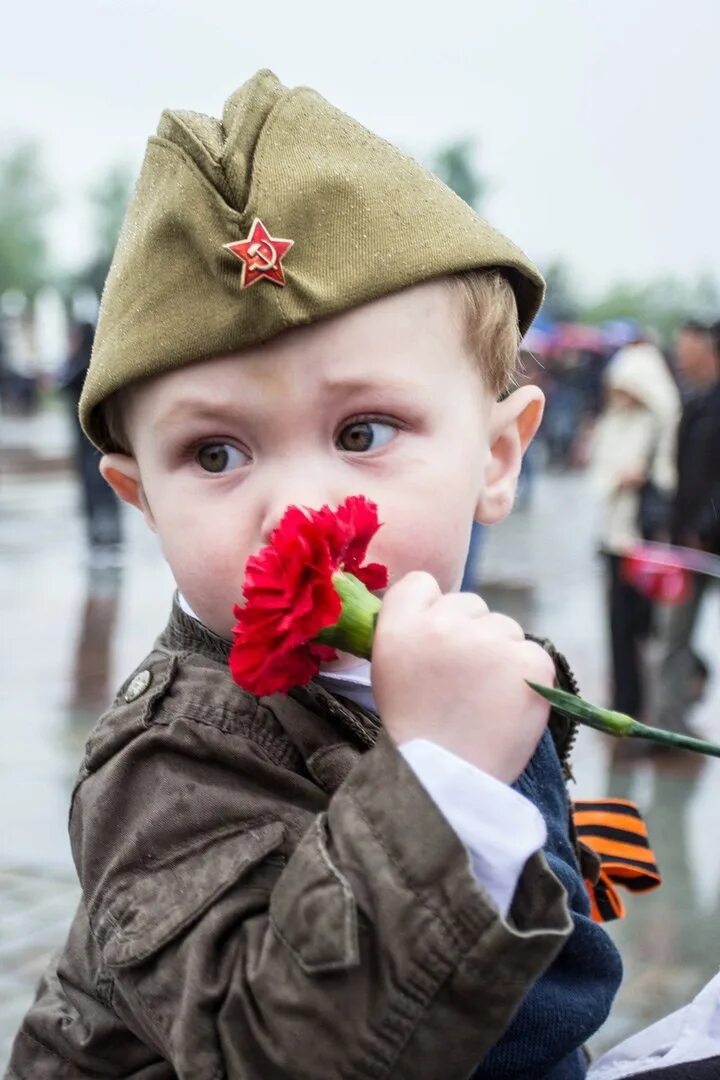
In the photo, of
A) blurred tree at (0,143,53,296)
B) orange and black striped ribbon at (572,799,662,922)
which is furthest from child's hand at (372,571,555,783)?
blurred tree at (0,143,53,296)

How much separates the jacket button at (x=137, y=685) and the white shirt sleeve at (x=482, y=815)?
1.20 feet

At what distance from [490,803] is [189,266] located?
23.8 inches

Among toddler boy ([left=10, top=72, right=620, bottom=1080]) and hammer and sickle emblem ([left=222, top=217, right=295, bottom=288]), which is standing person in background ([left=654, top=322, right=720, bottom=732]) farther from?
hammer and sickle emblem ([left=222, top=217, right=295, bottom=288])

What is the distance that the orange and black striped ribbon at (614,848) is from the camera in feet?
5.98

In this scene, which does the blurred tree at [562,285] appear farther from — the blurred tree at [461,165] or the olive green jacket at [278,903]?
the olive green jacket at [278,903]

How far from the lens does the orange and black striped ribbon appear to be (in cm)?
182

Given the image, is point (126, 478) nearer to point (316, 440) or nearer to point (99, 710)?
point (316, 440)

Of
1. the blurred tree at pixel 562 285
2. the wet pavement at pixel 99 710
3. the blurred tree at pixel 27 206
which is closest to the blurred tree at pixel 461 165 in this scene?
the blurred tree at pixel 562 285

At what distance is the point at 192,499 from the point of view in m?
1.41

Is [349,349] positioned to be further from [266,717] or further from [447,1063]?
[447,1063]

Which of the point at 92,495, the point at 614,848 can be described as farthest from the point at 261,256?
the point at 92,495

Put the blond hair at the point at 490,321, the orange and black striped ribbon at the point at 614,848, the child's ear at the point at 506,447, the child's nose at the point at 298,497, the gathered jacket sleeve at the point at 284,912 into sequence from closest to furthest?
the gathered jacket sleeve at the point at 284,912, the child's nose at the point at 298,497, the blond hair at the point at 490,321, the child's ear at the point at 506,447, the orange and black striped ribbon at the point at 614,848

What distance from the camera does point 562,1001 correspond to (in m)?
1.44

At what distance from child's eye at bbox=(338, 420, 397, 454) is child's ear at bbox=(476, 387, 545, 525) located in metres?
0.23
